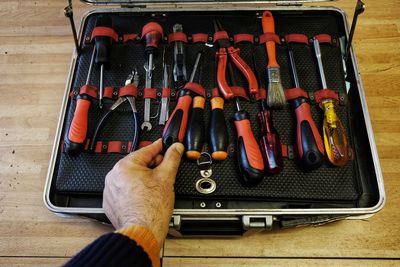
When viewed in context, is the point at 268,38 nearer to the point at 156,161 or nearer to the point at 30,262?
the point at 156,161

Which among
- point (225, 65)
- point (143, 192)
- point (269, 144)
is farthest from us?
point (225, 65)

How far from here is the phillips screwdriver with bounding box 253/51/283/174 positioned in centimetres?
74

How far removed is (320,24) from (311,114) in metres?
0.24

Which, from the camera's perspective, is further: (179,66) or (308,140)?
(179,66)

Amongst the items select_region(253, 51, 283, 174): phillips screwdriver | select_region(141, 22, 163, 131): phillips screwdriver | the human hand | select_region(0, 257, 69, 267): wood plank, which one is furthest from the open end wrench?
select_region(0, 257, 69, 267): wood plank

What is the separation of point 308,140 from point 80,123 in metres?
0.42

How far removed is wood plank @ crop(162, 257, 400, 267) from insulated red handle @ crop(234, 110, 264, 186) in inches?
7.4

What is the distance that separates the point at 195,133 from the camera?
76 centimetres

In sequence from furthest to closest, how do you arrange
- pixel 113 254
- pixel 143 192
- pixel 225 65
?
pixel 225 65 < pixel 143 192 < pixel 113 254

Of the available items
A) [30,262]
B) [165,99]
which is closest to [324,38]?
[165,99]

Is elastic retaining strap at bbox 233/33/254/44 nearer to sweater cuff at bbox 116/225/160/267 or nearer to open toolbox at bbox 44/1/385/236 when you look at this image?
open toolbox at bbox 44/1/385/236

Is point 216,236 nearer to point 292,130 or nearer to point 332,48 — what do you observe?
point 292,130

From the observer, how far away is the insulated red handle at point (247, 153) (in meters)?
0.72

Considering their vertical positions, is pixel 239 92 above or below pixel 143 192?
above
